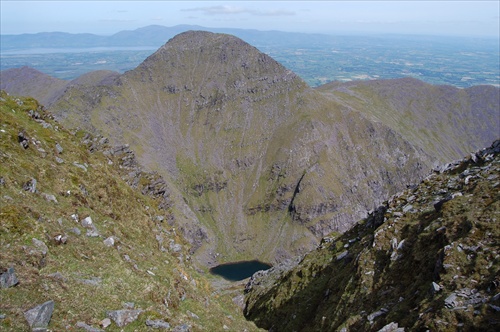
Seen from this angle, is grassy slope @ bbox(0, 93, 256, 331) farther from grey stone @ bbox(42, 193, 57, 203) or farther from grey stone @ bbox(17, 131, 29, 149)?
grey stone @ bbox(17, 131, 29, 149)

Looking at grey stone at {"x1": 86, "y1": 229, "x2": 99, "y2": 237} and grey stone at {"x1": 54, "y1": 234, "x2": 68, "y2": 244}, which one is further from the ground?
grey stone at {"x1": 54, "y1": 234, "x2": 68, "y2": 244}

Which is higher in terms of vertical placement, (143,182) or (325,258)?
(143,182)

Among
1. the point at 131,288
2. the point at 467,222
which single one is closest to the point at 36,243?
the point at 131,288

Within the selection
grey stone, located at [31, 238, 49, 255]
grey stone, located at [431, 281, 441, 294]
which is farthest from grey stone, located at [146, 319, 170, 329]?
grey stone, located at [431, 281, 441, 294]

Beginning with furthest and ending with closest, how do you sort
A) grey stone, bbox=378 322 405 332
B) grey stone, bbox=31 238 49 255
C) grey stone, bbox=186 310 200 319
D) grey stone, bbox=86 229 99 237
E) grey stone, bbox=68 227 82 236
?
grey stone, bbox=86 229 99 237 → grey stone, bbox=186 310 200 319 → grey stone, bbox=68 227 82 236 → grey stone, bbox=378 322 405 332 → grey stone, bbox=31 238 49 255

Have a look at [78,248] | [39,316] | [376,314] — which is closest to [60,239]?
[78,248]

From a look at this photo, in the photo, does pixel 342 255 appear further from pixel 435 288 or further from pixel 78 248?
pixel 78 248

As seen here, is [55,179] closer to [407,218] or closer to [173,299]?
[173,299]
